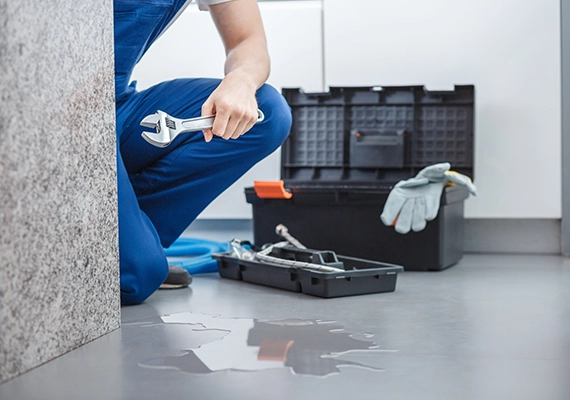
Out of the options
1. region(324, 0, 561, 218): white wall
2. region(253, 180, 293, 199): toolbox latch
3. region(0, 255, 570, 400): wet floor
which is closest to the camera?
region(0, 255, 570, 400): wet floor

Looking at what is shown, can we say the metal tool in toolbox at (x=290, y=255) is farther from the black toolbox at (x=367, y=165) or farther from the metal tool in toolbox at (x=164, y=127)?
the metal tool in toolbox at (x=164, y=127)

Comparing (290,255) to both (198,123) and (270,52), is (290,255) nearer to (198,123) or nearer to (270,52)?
(198,123)

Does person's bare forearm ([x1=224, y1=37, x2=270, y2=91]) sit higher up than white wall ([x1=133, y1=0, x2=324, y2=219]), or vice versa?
white wall ([x1=133, y1=0, x2=324, y2=219])

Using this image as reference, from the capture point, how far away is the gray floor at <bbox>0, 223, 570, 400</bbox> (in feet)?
2.46

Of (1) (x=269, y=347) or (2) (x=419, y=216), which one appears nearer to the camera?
(1) (x=269, y=347)

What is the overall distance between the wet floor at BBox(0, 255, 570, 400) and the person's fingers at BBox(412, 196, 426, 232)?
219 millimetres

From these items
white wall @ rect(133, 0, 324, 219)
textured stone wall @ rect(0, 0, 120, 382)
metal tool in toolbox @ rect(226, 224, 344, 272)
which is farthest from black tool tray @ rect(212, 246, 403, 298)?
white wall @ rect(133, 0, 324, 219)

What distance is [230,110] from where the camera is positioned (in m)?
1.05

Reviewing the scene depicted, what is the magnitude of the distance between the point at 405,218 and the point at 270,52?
0.71 meters

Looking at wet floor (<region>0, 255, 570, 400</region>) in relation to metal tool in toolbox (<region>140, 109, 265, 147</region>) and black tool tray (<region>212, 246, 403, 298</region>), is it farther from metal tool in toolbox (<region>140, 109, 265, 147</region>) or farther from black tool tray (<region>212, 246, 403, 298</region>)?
metal tool in toolbox (<region>140, 109, 265, 147</region>)

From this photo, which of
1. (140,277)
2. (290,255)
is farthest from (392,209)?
(140,277)

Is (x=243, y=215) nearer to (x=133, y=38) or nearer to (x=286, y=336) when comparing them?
(x=133, y=38)

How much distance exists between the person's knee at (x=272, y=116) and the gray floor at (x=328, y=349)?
0.29 meters

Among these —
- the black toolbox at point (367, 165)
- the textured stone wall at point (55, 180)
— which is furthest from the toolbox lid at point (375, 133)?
the textured stone wall at point (55, 180)
